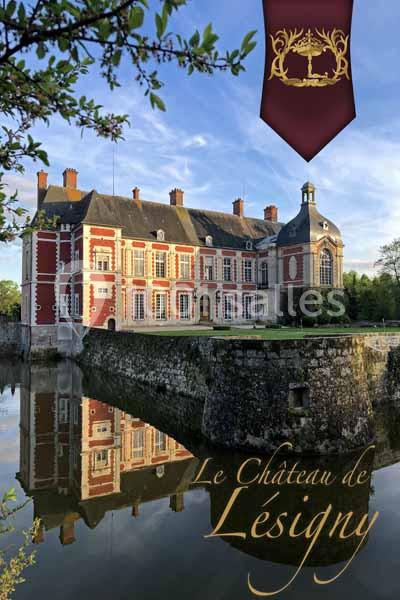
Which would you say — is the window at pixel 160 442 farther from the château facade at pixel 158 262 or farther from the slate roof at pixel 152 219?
the slate roof at pixel 152 219

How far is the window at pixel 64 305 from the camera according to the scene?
26416 millimetres

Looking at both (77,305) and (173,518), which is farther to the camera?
(77,305)

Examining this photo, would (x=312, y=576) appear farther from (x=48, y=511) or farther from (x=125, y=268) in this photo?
(x=125, y=268)

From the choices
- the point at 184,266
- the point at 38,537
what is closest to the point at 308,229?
the point at 184,266

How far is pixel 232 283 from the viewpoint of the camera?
32781 millimetres

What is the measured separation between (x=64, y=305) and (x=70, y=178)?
10.1m

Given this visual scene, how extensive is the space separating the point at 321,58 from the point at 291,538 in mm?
6016

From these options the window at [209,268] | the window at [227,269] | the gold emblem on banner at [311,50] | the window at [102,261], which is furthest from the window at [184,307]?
the gold emblem on banner at [311,50]

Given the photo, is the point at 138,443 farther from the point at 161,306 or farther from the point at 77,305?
the point at 161,306

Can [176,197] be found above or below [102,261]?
above

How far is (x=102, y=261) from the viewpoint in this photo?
2541 centimetres

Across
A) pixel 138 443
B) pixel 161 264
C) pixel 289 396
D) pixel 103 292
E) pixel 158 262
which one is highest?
pixel 158 262

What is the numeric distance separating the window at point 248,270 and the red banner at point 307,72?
29125mm

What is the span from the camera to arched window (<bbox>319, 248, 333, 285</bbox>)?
29625mm
